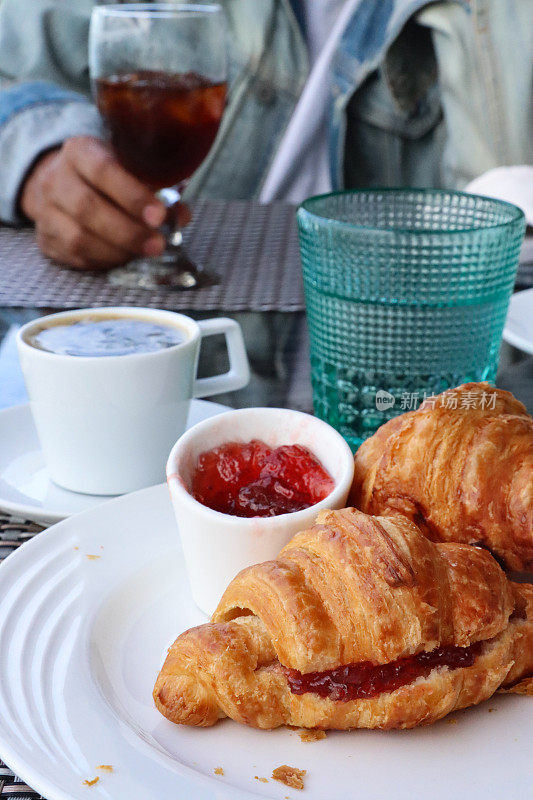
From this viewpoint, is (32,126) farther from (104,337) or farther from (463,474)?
(463,474)

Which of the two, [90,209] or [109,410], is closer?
[109,410]

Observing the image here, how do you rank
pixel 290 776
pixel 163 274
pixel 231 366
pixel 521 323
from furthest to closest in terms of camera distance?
pixel 163 274
pixel 521 323
pixel 231 366
pixel 290 776

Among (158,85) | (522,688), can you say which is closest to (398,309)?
(522,688)

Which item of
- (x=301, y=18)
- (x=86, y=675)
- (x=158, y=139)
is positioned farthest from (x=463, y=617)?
(x=301, y=18)

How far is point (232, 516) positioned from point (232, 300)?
0.84 metres

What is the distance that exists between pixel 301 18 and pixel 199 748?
8.80 feet

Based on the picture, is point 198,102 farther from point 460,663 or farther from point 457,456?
point 460,663

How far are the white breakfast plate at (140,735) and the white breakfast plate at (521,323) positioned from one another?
26.9 inches

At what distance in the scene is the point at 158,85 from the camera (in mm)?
1772

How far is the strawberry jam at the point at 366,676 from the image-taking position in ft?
2.27

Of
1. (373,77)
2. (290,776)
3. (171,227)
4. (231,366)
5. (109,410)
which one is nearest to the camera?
(290,776)

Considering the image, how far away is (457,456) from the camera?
2.79ft

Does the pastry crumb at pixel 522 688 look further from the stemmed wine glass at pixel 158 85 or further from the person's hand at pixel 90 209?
the person's hand at pixel 90 209

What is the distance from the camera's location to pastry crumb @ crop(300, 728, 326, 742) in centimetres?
69
